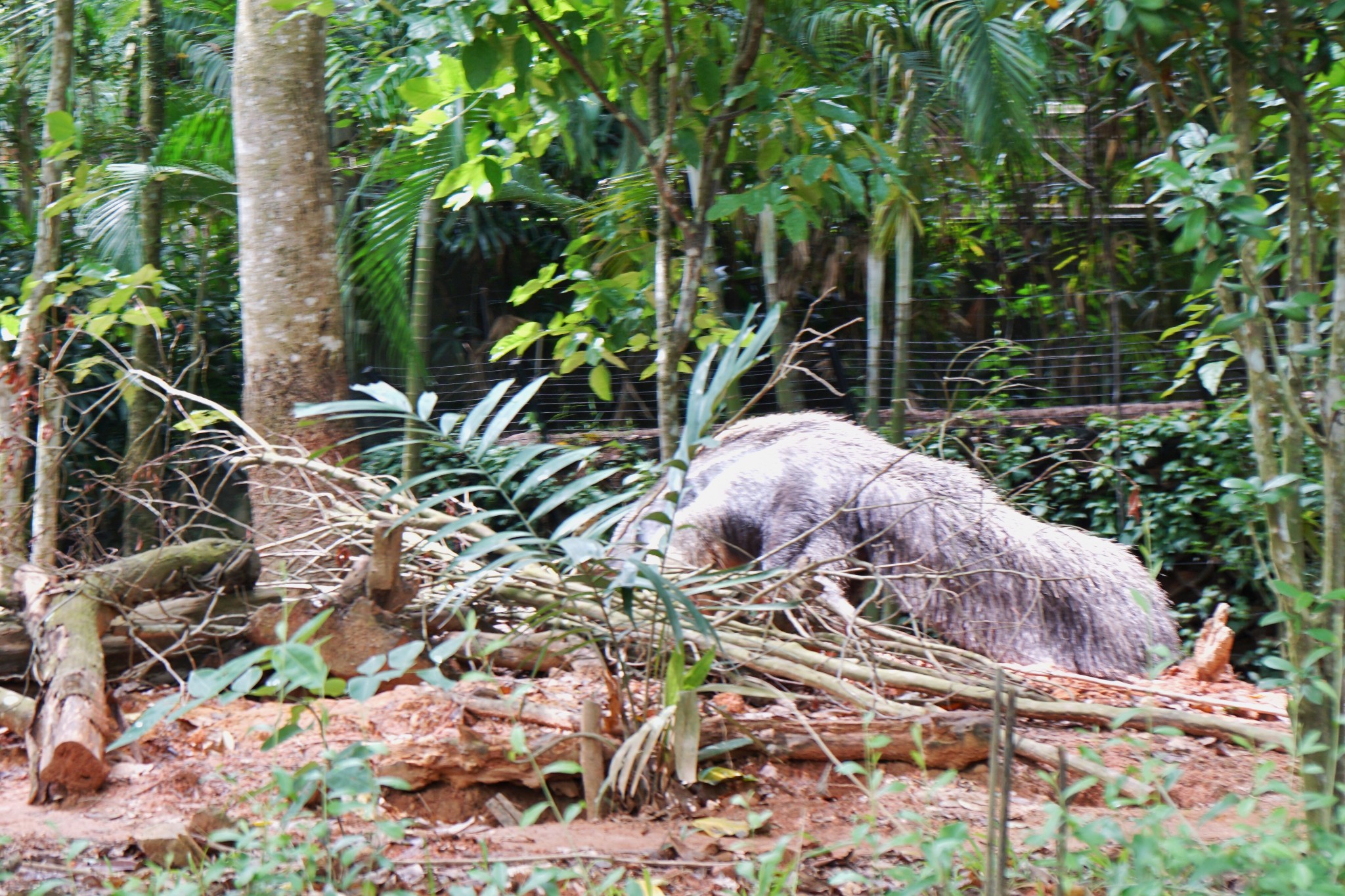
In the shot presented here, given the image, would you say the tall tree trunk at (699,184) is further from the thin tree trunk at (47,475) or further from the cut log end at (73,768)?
the thin tree trunk at (47,475)

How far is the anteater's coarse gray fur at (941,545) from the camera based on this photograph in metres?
3.81

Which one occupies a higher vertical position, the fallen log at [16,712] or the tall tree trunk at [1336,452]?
the tall tree trunk at [1336,452]

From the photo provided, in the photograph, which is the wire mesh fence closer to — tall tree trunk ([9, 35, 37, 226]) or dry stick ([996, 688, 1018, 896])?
tall tree trunk ([9, 35, 37, 226])

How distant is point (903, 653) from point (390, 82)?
417cm

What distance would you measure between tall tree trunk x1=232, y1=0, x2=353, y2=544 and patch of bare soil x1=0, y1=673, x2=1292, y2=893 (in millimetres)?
1021

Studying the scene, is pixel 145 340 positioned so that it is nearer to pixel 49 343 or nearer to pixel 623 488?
pixel 49 343

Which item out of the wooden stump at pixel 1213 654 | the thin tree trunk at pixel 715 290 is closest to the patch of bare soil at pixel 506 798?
the wooden stump at pixel 1213 654

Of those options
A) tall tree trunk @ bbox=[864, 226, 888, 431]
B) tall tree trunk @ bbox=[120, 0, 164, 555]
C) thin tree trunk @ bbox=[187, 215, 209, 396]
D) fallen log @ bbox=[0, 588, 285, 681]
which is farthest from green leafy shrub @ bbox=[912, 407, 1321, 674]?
thin tree trunk @ bbox=[187, 215, 209, 396]

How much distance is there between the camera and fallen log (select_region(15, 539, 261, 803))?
242 cm

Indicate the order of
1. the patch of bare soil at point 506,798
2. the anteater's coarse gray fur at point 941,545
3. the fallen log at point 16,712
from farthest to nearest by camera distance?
1. the anteater's coarse gray fur at point 941,545
2. the fallen log at point 16,712
3. the patch of bare soil at point 506,798

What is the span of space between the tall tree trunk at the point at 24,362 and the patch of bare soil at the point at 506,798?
0.96 metres

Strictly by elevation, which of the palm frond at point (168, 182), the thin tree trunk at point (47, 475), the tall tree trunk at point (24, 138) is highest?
the tall tree trunk at point (24, 138)

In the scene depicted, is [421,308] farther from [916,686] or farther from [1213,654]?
[1213,654]

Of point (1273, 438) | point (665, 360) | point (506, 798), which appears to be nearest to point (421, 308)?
point (665, 360)
